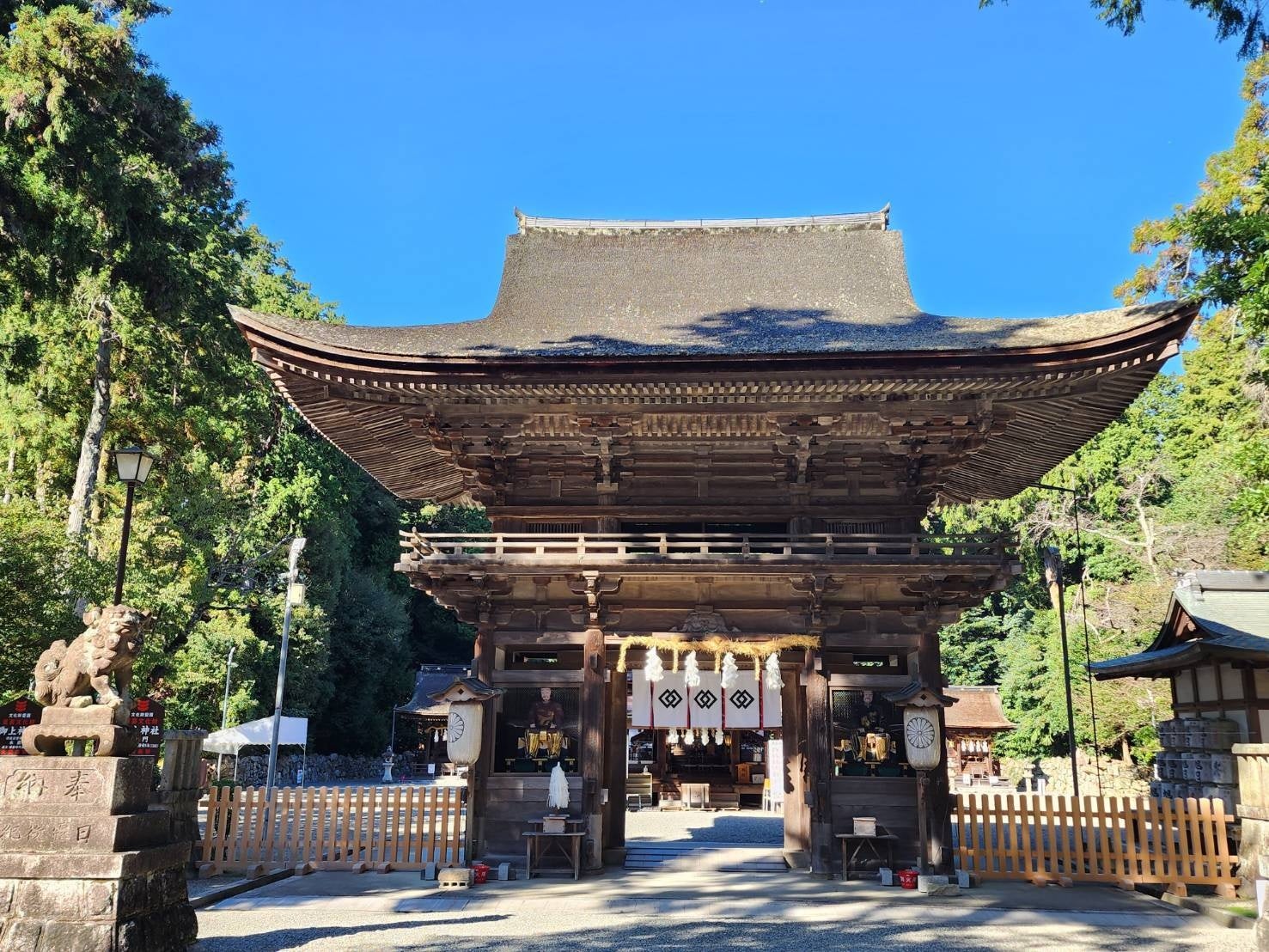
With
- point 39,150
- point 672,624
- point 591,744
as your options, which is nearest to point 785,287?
point 672,624

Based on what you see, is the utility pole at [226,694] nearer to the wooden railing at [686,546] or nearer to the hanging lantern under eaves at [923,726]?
the wooden railing at [686,546]

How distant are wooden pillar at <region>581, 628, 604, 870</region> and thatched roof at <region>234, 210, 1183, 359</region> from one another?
4213 millimetres

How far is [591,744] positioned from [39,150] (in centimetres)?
1295

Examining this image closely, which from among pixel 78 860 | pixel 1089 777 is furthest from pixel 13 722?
pixel 1089 777

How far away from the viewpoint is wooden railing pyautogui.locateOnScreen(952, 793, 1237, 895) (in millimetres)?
11250

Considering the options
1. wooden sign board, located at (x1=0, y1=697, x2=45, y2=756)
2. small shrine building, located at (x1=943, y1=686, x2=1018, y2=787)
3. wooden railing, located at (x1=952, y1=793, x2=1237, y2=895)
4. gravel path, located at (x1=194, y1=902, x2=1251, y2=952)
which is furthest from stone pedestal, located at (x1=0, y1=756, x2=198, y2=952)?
small shrine building, located at (x1=943, y1=686, x2=1018, y2=787)

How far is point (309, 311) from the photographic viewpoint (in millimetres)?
→ 44281

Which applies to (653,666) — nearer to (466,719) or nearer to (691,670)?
(691,670)

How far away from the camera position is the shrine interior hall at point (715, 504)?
11211mm

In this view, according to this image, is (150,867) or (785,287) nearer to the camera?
(150,867)

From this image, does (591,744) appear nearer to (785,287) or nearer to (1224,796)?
(785,287)

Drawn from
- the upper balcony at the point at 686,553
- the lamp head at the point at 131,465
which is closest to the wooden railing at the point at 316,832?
the upper balcony at the point at 686,553

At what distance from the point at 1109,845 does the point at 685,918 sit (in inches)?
248

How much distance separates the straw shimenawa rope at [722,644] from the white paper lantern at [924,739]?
1.63 meters
